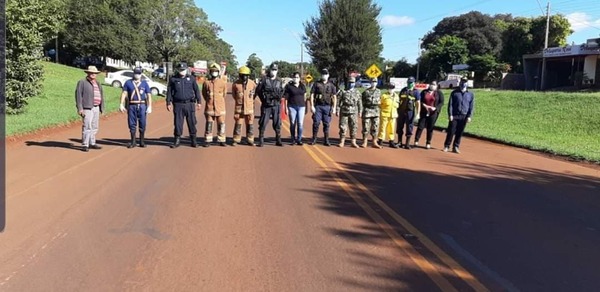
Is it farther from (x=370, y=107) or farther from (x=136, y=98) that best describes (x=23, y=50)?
(x=370, y=107)

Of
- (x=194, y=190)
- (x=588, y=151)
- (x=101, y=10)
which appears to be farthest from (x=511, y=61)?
(x=194, y=190)

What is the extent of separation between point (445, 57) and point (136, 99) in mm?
79447

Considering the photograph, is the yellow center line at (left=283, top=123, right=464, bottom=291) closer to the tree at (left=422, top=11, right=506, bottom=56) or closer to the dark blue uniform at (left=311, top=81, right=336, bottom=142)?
the dark blue uniform at (left=311, top=81, right=336, bottom=142)

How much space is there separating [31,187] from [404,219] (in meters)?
5.38

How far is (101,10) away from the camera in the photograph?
184 ft

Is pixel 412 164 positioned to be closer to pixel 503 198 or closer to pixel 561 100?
pixel 503 198

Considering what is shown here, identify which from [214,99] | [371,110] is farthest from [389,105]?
[214,99]

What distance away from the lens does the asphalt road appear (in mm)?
4609

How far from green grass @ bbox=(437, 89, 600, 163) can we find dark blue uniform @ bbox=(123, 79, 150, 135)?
35.0 feet

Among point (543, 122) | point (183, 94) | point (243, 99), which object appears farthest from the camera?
point (543, 122)

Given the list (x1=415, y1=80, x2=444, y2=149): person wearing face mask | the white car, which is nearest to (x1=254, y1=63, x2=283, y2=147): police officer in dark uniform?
(x1=415, y1=80, x2=444, y2=149): person wearing face mask

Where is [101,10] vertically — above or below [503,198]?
above

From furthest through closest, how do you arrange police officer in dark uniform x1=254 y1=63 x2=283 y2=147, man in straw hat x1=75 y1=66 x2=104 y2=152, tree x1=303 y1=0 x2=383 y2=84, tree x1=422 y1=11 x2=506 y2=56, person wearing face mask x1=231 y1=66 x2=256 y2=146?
tree x1=422 y1=11 x2=506 y2=56, tree x1=303 y1=0 x2=383 y2=84, police officer in dark uniform x1=254 y1=63 x2=283 y2=147, person wearing face mask x1=231 y1=66 x2=256 y2=146, man in straw hat x1=75 y1=66 x2=104 y2=152

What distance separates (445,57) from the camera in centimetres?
8594
